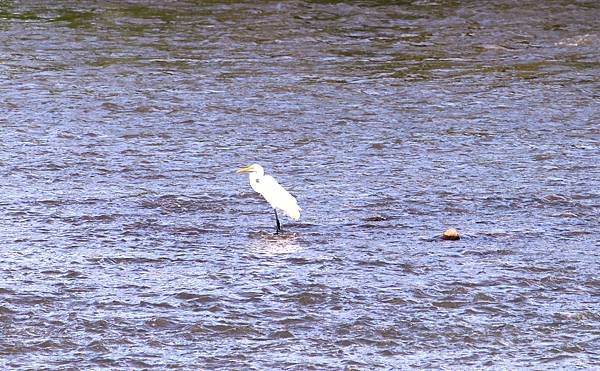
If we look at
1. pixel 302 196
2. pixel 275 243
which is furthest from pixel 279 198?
pixel 302 196

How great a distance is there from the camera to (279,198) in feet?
30.3

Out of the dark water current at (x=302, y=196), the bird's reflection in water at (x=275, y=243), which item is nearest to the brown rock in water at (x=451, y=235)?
the dark water current at (x=302, y=196)

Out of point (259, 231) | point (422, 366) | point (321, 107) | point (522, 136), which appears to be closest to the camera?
point (422, 366)

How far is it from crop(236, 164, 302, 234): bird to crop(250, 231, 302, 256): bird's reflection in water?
107 millimetres

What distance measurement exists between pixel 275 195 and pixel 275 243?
18.6 inches

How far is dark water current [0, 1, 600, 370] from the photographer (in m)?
7.16

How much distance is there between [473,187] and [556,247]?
5.78ft

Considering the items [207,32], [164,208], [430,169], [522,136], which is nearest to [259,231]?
[164,208]

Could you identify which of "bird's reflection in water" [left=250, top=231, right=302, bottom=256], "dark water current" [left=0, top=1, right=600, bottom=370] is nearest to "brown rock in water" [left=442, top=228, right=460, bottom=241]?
"dark water current" [left=0, top=1, right=600, bottom=370]

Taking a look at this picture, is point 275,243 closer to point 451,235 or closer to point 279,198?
point 279,198

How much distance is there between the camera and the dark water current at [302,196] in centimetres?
716

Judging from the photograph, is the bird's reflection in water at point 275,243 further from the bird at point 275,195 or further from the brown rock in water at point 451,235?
the brown rock in water at point 451,235

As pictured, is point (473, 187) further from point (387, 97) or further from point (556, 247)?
point (387, 97)

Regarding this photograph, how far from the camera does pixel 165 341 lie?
7039mm
